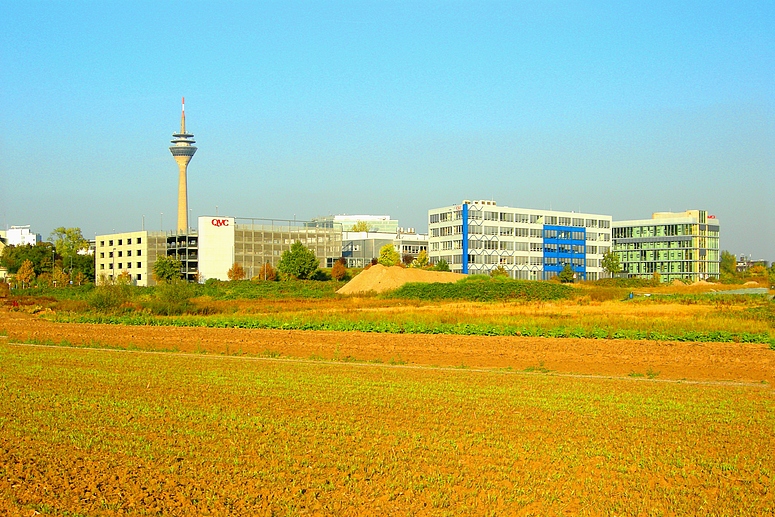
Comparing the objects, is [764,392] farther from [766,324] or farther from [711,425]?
[766,324]

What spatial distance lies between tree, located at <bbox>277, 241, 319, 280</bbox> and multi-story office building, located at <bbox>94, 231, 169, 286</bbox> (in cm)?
3125

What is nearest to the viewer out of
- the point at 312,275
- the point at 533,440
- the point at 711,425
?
the point at 533,440

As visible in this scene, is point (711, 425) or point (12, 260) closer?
point (711, 425)

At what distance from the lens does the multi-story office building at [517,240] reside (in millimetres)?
140000

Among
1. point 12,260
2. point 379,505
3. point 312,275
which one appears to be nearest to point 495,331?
point 379,505

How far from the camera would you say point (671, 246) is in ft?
550

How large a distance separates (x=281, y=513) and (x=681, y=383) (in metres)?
18.2

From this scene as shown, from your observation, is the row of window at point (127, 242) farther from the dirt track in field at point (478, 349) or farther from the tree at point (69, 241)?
the dirt track in field at point (478, 349)

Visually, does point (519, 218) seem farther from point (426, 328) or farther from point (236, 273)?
point (426, 328)

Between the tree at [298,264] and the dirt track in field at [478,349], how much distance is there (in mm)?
77641

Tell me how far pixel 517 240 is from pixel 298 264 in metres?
42.6

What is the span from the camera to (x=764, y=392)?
79.9ft

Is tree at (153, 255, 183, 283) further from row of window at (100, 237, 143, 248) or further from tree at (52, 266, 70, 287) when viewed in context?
tree at (52, 266, 70, 287)

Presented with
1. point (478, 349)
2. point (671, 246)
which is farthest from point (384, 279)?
point (671, 246)
